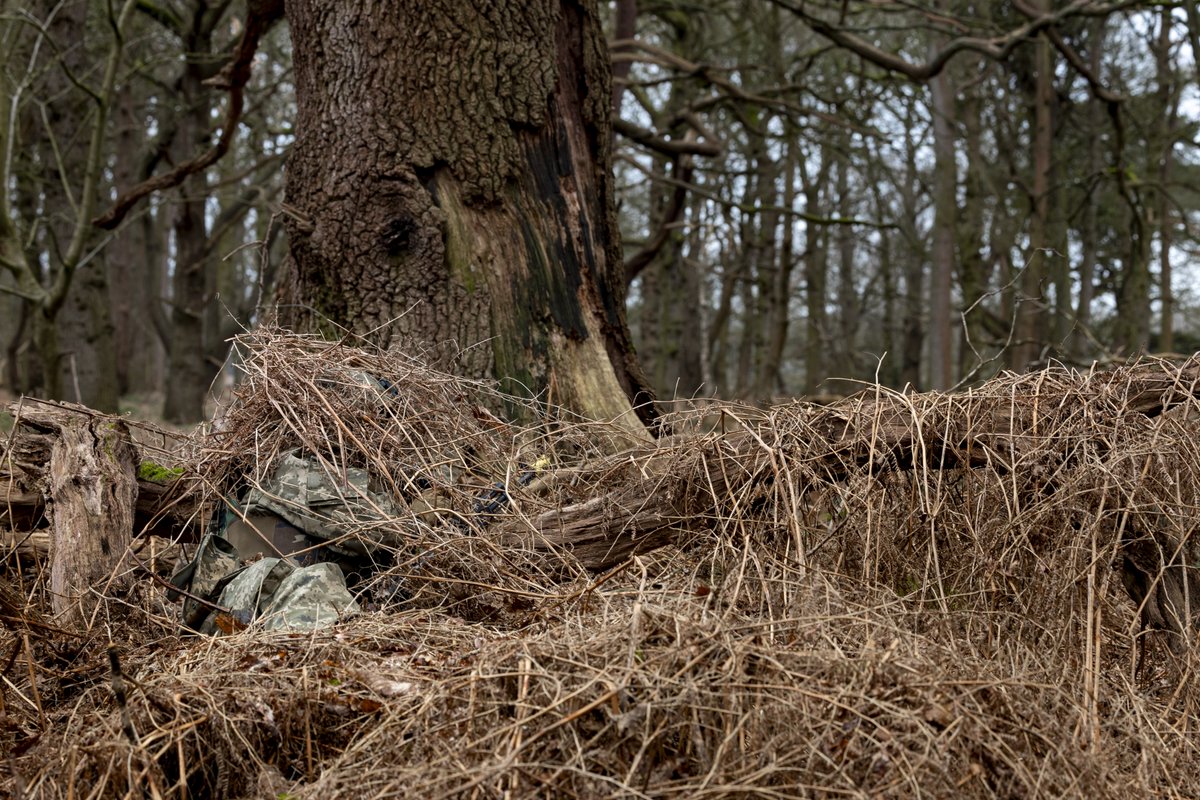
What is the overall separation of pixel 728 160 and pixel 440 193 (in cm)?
1337

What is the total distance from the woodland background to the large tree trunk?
2197mm

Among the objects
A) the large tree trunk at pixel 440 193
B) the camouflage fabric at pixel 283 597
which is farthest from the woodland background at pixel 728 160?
the camouflage fabric at pixel 283 597

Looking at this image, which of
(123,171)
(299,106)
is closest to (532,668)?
(299,106)

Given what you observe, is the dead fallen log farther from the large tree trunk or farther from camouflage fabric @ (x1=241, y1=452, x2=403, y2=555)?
the large tree trunk

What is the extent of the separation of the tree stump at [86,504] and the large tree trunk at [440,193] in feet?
4.23

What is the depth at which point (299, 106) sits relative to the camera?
4789mm

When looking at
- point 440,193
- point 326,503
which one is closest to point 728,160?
point 440,193

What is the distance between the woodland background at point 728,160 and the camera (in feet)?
27.0

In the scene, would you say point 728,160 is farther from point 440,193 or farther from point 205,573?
point 205,573

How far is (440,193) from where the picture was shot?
4.56 meters

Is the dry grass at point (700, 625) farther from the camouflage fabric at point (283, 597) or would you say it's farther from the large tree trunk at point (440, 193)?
the large tree trunk at point (440, 193)

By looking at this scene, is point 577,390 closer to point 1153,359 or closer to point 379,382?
point 379,382

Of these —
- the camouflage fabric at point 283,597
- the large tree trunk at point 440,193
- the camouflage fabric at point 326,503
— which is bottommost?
the camouflage fabric at point 283,597

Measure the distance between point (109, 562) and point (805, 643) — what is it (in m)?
2.25
